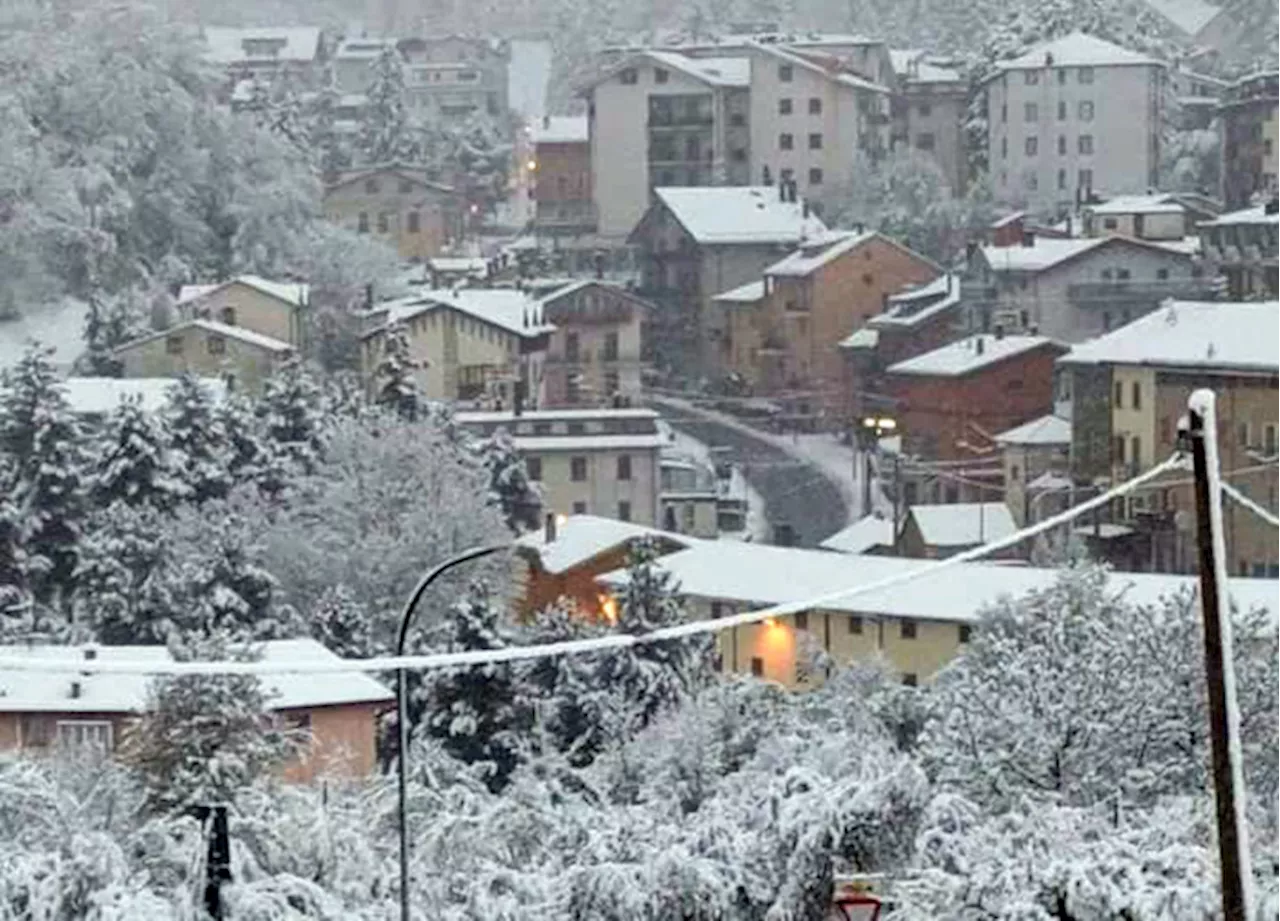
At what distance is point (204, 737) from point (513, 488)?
17.1 meters

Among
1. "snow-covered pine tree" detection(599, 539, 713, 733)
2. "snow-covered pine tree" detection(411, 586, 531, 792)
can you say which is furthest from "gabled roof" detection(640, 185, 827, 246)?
"snow-covered pine tree" detection(411, 586, 531, 792)

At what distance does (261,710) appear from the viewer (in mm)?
18656

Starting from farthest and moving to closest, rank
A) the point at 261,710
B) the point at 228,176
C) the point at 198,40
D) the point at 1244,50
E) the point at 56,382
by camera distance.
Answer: the point at 1244,50, the point at 198,40, the point at 228,176, the point at 56,382, the point at 261,710

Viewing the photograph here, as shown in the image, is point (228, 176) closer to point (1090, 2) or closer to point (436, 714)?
point (1090, 2)

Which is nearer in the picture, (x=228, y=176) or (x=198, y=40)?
(x=228, y=176)

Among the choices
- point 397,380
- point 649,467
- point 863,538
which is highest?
point 397,380

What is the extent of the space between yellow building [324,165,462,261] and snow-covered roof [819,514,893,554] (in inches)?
828

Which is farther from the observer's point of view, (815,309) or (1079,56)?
(1079,56)

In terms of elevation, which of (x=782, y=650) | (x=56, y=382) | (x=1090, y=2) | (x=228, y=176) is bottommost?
(x=782, y=650)

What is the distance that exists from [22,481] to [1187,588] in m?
14.0

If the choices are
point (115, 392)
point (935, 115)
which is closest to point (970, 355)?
point (115, 392)

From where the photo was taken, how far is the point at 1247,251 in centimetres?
4138

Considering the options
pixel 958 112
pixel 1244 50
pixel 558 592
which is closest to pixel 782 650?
pixel 558 592

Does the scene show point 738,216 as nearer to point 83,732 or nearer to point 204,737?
point 83,732
